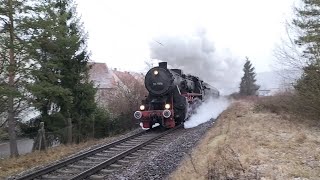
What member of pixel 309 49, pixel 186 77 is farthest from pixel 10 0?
pixel 309 49

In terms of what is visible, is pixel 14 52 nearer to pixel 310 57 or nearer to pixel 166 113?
pixel 166 113

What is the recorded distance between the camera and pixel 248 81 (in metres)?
76.0

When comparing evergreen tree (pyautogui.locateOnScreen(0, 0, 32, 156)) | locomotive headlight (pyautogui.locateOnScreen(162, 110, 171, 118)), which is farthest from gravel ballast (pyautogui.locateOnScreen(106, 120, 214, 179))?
evergreen tree (pyautogui.locateOnScreen(0, 0, 32, 156))

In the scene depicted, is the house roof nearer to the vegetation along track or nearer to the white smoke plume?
the white smoke plume

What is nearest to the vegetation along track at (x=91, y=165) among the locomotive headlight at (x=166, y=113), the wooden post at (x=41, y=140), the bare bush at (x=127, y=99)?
the wooden post at (x=41, y=140)

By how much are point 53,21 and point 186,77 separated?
9.80 metres

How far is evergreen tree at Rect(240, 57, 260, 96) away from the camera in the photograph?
72456mm

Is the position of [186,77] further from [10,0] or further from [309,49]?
[10,0]

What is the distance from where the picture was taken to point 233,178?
282 inches

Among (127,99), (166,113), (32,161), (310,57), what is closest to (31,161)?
(32,161)

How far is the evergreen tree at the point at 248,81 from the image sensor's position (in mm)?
72456

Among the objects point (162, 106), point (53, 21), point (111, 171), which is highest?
point (53, 21)

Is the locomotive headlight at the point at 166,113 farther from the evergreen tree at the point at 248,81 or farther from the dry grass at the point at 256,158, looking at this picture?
the evergreen tree at the point at 248,81

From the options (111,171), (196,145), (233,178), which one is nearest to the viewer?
(233,178)
